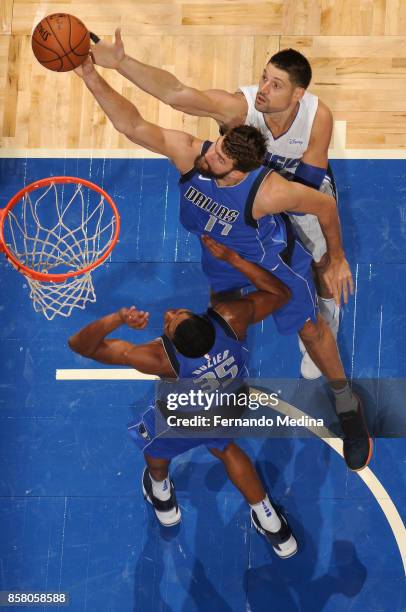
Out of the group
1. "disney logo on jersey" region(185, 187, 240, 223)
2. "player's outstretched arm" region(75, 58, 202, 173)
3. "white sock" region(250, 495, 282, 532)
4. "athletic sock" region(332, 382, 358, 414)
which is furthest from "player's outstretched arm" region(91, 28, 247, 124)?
"white sock" region(250, 495, 282, 532)

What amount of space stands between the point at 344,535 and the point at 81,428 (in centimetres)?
220

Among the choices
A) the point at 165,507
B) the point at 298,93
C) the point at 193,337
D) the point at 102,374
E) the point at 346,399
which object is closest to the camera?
the point at 193,337

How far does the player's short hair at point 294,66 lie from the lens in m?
6.00

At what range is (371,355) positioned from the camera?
705 centimetres

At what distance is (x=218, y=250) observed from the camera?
6.11m

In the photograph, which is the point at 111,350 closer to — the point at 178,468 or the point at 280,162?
the point at 178,468

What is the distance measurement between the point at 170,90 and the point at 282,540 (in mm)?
3378

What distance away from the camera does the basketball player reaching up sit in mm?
5723

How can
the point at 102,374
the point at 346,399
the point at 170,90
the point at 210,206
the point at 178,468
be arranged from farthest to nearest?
1. the point at 102,374
2. the point at 178,468
3. the point at 346,399
4. the point at 170,90
5. the point at 210,206

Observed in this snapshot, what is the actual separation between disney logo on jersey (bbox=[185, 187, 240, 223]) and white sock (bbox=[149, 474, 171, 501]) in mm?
2052

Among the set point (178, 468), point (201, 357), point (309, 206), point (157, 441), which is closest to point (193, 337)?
point (201, 357)

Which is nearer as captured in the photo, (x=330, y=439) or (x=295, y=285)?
(x=295, y=285)

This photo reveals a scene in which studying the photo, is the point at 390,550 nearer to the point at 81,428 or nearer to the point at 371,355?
the point at 371,355

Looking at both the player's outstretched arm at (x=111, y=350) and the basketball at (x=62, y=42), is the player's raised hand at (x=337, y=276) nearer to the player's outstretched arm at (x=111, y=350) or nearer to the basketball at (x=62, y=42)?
the player's outstretched arm at (x=111, y=350)
